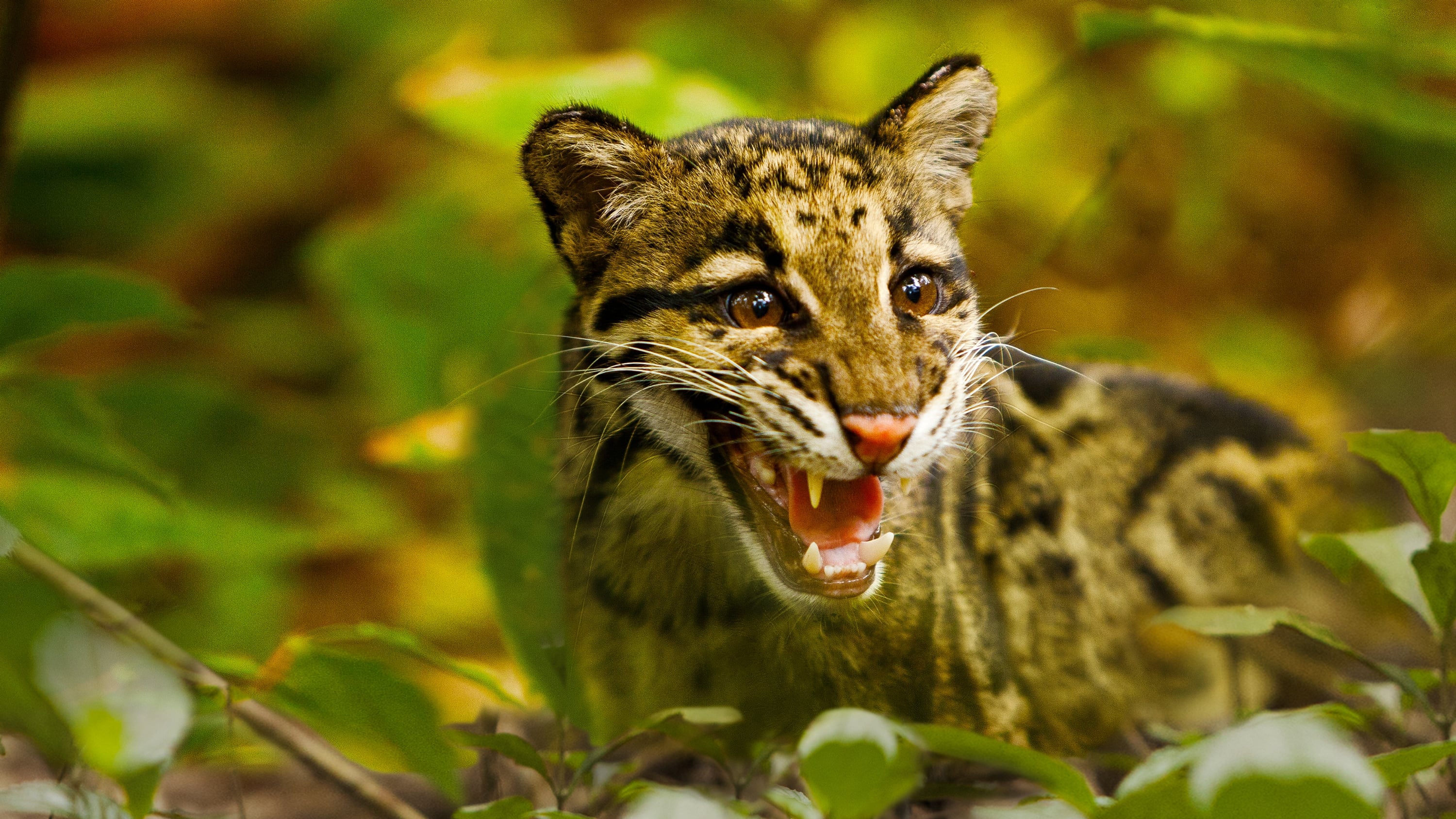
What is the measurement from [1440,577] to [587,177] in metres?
1.51

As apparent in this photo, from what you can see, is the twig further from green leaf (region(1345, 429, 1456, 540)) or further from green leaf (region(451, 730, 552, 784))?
green leaf (region(1345, 429, 1456, 540))

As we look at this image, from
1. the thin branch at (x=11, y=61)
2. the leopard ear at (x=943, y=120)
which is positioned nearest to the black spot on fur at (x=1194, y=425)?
the leopard ear at (x=943, y=120)

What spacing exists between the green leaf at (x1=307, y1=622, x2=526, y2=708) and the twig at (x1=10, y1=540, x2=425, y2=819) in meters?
0.15

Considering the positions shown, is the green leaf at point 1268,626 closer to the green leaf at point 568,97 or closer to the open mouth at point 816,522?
the open mouth at point 816,522

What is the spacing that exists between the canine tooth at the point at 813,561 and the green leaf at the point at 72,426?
1.20 metres

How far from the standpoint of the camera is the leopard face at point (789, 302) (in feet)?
5.68

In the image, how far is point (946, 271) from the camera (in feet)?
6.60

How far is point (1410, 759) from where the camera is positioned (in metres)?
1.27

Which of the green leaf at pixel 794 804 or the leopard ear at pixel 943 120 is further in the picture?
the leopard ear at pixel 943 120

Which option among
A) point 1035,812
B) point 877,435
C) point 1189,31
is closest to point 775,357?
point 877,435

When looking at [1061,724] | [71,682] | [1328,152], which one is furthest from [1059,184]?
[71,682]

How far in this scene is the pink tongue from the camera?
176 centimetres

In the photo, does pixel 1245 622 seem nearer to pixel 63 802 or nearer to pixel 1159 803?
pixel 1159 803

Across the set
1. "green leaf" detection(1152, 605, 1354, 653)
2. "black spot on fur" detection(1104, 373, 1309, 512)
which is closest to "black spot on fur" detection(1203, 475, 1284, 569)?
"black spot on fur" detection(1104, 373, 1309, 512)
